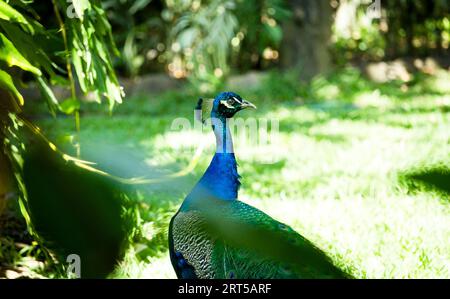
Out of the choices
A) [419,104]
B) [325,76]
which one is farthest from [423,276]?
[325,76]

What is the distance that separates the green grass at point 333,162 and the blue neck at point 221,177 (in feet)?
0.29

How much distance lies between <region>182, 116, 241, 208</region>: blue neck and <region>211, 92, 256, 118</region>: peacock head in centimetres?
4

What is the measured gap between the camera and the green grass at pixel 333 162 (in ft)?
6.72

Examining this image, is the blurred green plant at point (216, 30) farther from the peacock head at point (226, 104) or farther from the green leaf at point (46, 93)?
the peacock head at point (226, 104)

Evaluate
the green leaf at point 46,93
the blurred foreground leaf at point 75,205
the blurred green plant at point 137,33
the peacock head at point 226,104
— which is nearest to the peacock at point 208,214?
the peacock head at point 226,104

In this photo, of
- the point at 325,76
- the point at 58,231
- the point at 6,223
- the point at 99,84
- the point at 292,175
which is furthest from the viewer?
the point at 325,76

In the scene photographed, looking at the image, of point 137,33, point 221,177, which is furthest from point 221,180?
point 137,33

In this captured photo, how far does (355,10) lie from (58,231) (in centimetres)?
766

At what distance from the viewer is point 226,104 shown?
170 cm

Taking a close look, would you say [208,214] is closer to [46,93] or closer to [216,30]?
[46,93]

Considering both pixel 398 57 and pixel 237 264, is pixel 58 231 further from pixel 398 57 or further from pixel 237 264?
pixel 398 57

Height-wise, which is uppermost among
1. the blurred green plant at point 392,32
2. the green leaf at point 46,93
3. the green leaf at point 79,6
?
the green leaf at point 79,6

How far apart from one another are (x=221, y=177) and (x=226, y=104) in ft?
0.62

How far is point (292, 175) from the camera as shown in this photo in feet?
11.5
